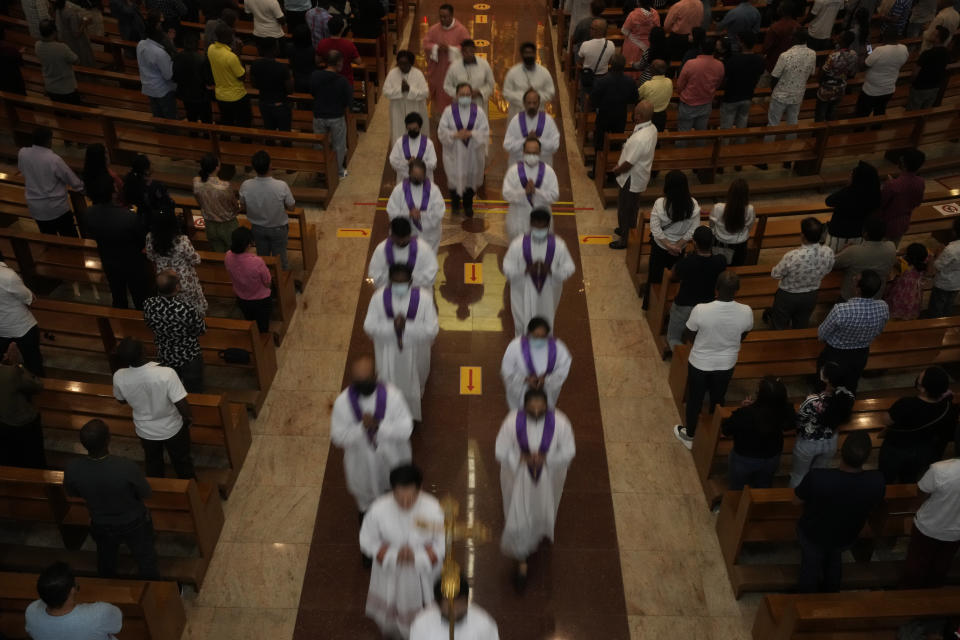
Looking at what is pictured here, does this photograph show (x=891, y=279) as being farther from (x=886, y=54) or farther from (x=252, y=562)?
(x=252, y=562)

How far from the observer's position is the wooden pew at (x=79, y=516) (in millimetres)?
5867

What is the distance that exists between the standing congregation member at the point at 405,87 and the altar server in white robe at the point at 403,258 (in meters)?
3.40

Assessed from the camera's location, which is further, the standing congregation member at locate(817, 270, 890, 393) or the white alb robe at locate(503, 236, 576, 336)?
the white alb robe at locate(503, 236, 576, 336)

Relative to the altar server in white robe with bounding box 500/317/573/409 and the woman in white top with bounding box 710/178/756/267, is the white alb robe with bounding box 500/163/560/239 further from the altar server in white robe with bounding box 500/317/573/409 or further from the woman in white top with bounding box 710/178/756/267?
the altar server in white robe with bounding box 500/317/573/409

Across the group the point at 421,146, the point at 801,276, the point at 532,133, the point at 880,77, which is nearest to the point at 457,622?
the point at 801,276

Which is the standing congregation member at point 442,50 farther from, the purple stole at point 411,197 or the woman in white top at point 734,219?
the woman in white top at point 734,219

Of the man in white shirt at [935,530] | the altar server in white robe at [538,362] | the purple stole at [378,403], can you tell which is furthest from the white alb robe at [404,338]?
the man in white shirt at [935,530]

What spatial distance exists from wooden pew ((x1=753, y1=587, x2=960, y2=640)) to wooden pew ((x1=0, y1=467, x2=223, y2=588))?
4.03m

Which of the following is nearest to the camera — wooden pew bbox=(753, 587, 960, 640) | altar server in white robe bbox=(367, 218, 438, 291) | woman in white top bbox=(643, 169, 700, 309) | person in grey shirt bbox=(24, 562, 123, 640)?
person in grey shirt bbox=(24, 562, 123, 640)

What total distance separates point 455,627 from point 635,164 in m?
5.98

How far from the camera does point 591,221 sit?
33.7 feet

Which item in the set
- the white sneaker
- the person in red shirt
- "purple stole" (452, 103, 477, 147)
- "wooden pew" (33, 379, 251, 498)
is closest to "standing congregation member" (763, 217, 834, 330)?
the white sneaker

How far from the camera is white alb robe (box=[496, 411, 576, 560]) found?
5.59 m

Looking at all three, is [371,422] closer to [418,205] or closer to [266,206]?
[418,205]
